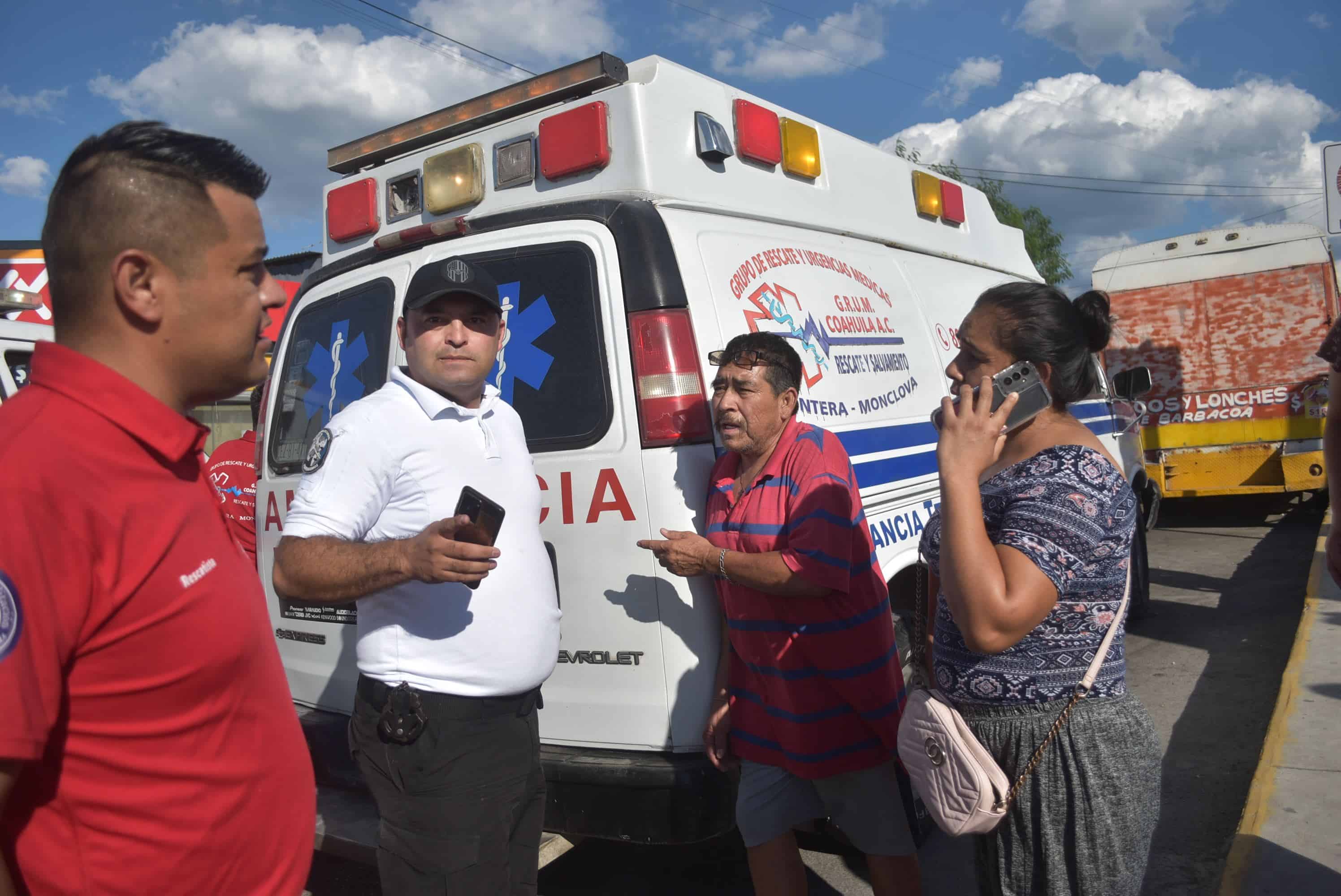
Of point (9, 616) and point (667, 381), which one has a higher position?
point (667, 381)

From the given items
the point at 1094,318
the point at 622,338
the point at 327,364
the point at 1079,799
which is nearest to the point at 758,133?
the point at 622,338

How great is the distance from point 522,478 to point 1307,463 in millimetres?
10745

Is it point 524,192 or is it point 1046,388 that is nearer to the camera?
point 1046,388

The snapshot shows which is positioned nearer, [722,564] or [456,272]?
[456,272]

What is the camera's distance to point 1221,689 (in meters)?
5.40

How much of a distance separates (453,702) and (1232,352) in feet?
36.9

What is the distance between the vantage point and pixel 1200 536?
1071 cm

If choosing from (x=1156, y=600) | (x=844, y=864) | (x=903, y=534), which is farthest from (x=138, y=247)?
(x=1156, y=600)

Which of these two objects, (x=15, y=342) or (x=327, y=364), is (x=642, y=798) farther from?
(x=15, y=342)

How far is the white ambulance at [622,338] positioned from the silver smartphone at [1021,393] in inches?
38.3

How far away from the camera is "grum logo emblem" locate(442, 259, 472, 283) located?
2.30 metres

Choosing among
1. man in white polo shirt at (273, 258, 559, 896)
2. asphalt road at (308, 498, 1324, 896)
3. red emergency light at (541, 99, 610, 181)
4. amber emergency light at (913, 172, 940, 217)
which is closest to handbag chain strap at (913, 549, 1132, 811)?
man in white polo shirt at (273, 258, 559, 896)

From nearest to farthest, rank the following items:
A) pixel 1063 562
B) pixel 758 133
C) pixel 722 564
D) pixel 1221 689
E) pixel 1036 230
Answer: pixel 1063 562
pixel 722 564
pixel 758 133
pixel 1221 689
pixel 1036 230

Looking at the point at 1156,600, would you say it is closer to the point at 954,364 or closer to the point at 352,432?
the point at 954,364
